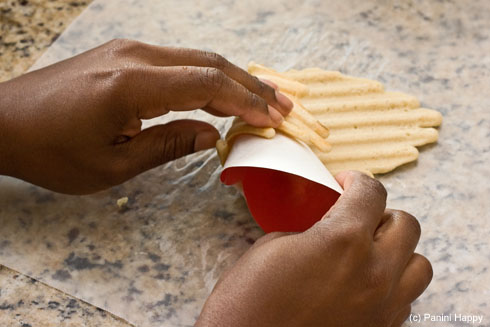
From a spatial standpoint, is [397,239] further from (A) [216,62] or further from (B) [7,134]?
(B) [7,134]

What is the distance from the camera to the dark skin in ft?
3.14

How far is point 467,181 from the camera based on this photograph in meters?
1.34

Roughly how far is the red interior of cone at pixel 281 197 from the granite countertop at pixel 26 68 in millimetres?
334

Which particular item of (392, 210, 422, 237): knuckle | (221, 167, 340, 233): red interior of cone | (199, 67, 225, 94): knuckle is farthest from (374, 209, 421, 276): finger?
(199, 67, 225, 94): knuckle

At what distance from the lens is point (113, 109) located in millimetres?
1164

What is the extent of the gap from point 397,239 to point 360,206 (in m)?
0.08

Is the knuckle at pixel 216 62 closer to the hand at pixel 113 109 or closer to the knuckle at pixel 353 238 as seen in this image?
the hand at pixel 113 109

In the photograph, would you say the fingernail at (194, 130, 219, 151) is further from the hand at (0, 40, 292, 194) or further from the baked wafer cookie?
the baked wafer cookie

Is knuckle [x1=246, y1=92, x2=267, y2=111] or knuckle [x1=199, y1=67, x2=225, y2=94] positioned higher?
knuckle [x1=199, y1=67, x2=225, y2=94]

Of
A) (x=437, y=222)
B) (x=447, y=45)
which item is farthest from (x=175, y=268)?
(x=447, y=45)

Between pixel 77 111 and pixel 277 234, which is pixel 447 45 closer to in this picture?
pixel 277 234

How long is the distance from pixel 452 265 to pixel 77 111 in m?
0.75

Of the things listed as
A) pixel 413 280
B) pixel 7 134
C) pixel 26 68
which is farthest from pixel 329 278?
pixel 26 68

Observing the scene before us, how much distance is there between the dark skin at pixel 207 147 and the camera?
958mm
